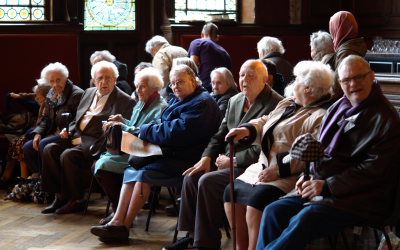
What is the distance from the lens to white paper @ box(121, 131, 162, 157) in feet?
11.5

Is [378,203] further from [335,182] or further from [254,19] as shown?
[254,19]

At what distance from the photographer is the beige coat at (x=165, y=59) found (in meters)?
5.13

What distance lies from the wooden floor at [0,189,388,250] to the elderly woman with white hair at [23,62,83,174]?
0.55 m

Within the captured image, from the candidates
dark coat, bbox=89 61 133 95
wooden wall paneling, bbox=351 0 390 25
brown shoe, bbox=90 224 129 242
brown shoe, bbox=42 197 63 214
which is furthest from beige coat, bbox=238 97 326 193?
wooden wall paneling, bbox=351 0 390 25

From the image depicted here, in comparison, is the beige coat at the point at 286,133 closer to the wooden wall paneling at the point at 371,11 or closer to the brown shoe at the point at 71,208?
the brown shoe at the point at 71,208

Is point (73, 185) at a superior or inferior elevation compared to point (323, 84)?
inferior

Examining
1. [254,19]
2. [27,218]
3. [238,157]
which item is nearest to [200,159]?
[238,157]

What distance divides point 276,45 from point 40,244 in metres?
2.88

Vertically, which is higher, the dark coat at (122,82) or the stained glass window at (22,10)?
the stained glass window at (22,10)

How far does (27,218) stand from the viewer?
4.08 meters

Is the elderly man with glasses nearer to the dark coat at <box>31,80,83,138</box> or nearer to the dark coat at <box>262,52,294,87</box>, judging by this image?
the dark coat at <box>262,52,294,87</box>

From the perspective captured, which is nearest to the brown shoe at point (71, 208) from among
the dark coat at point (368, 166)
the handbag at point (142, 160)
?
the handbag at point (142, 160)

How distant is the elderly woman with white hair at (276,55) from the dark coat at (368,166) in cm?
232

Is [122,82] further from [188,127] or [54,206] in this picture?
[188,127]
